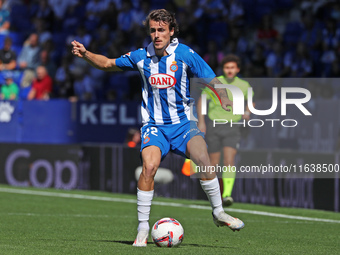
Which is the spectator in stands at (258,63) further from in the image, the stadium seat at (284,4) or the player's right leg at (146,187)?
the player's right leg at (146,187)

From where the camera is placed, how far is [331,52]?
1553 cm

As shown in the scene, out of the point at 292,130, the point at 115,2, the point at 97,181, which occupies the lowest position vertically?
the point at 97,181

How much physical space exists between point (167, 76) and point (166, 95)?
0.58ft

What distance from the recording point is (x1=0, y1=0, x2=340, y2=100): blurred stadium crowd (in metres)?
16.0

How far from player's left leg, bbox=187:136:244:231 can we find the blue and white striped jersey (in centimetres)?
29

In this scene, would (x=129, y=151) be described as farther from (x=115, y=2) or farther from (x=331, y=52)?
(x=115, y=2)

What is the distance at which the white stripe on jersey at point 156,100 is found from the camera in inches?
289

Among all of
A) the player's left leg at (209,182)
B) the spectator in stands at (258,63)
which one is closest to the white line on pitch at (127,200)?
the player's left leg at (209,182)

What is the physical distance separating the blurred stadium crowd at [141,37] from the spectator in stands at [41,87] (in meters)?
0.22

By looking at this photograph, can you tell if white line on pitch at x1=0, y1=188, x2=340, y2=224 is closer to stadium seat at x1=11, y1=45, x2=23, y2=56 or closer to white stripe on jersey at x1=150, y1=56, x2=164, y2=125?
white stripe on jersey at x1=150, y1=56, x2=164, y2=125

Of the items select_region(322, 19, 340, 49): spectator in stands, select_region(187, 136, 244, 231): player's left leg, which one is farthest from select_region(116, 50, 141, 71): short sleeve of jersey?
select_region(322, 19, 340, 49): spectator in stands

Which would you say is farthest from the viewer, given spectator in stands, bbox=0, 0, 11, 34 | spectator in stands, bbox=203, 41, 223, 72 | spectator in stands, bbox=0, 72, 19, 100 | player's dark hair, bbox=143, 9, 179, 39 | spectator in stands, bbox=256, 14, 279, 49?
spectator in stands, bbox=0, 0, 11, 34

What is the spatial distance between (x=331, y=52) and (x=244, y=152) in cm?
386

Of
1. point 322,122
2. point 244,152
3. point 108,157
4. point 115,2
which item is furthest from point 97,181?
point 115,2
